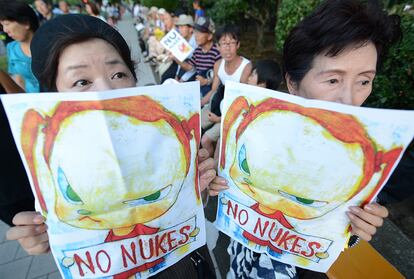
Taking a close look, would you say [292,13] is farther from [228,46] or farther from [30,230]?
[30,230]

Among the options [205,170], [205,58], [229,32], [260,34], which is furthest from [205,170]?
[260,34]

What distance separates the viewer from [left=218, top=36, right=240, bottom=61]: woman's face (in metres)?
2.84

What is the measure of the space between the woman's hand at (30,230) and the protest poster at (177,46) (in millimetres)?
3220

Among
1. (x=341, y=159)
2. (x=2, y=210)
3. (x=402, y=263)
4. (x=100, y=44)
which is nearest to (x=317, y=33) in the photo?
(x=341, y=159)

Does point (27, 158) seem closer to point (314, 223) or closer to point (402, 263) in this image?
point (314, 223)

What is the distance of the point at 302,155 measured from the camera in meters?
0.75

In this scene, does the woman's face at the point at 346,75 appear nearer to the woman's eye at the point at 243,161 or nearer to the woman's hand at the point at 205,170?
the woman's eye at the point at 243,161

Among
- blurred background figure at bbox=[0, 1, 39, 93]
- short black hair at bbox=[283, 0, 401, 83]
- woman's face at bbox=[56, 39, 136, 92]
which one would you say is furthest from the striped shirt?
woman's face at bbox=[56, 39, 136, 92]

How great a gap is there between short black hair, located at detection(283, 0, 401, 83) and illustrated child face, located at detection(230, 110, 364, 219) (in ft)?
1.29

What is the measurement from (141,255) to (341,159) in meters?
0.73

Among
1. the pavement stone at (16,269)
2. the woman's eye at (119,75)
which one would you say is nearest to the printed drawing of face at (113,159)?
the woman's eye at (119,75)

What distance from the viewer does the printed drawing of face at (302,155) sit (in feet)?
2.33

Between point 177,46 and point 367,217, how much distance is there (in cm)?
340

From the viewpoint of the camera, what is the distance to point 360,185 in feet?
2.44
